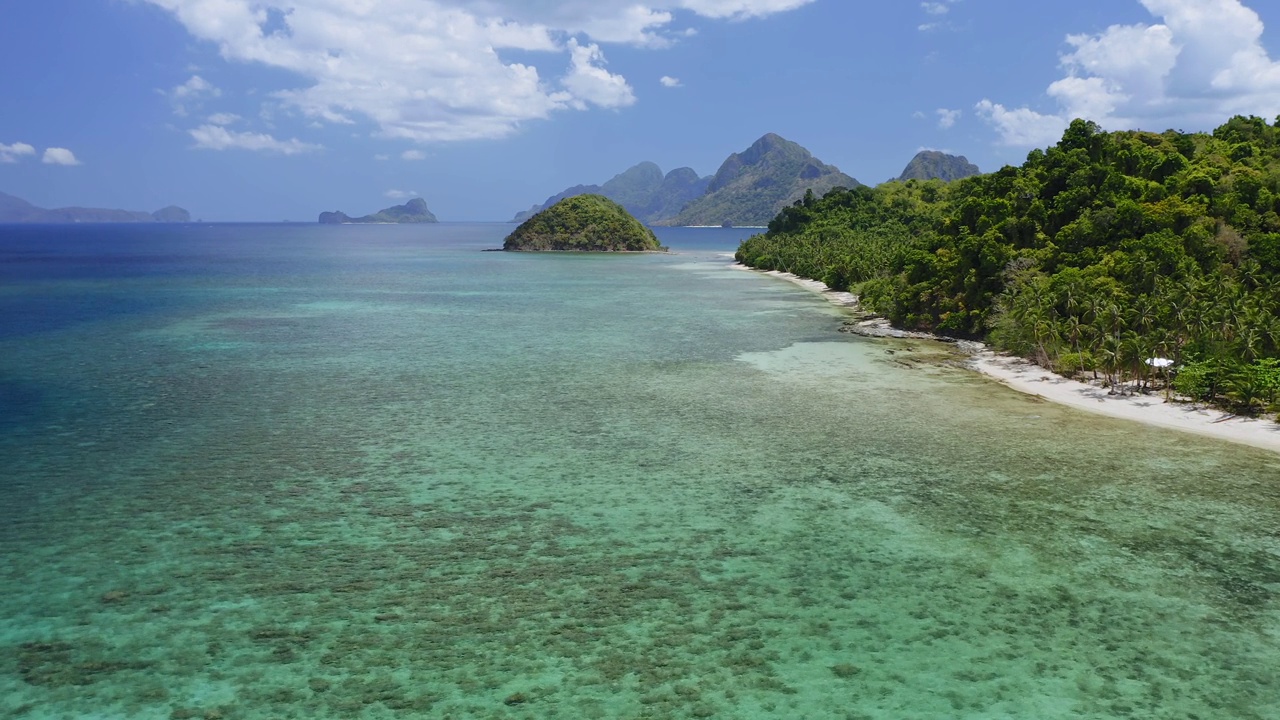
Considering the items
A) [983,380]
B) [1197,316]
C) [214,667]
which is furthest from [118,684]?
[1197,316]

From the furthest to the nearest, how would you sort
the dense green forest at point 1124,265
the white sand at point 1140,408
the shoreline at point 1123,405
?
the dense green forest at point 1124,265, the shoreline at point 1123,405, the white sand at point 1140,408

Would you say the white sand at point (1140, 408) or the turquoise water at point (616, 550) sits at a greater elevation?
the white sand at point (1140, 408)

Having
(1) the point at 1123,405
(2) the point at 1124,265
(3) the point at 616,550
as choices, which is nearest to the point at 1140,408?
(1) the point at 1123,405

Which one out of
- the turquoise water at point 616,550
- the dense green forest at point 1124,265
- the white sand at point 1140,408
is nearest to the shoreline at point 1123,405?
the white sand at point 1140,408

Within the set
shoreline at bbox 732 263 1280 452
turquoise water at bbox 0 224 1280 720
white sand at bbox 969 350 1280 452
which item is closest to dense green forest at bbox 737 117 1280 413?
shoreline at bbox 732 263 1280 452

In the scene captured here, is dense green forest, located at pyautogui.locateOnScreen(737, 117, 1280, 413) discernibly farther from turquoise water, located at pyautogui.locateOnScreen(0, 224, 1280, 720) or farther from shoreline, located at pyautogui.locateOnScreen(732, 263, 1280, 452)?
turquoise water, located at pyautogui.locateOnScreen(0, 224, 1280, 720)

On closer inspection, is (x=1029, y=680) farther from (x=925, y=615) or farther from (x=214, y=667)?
(x=214, y=667)

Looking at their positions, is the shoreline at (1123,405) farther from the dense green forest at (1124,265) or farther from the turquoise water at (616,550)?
the turquoise water at (616,550)
